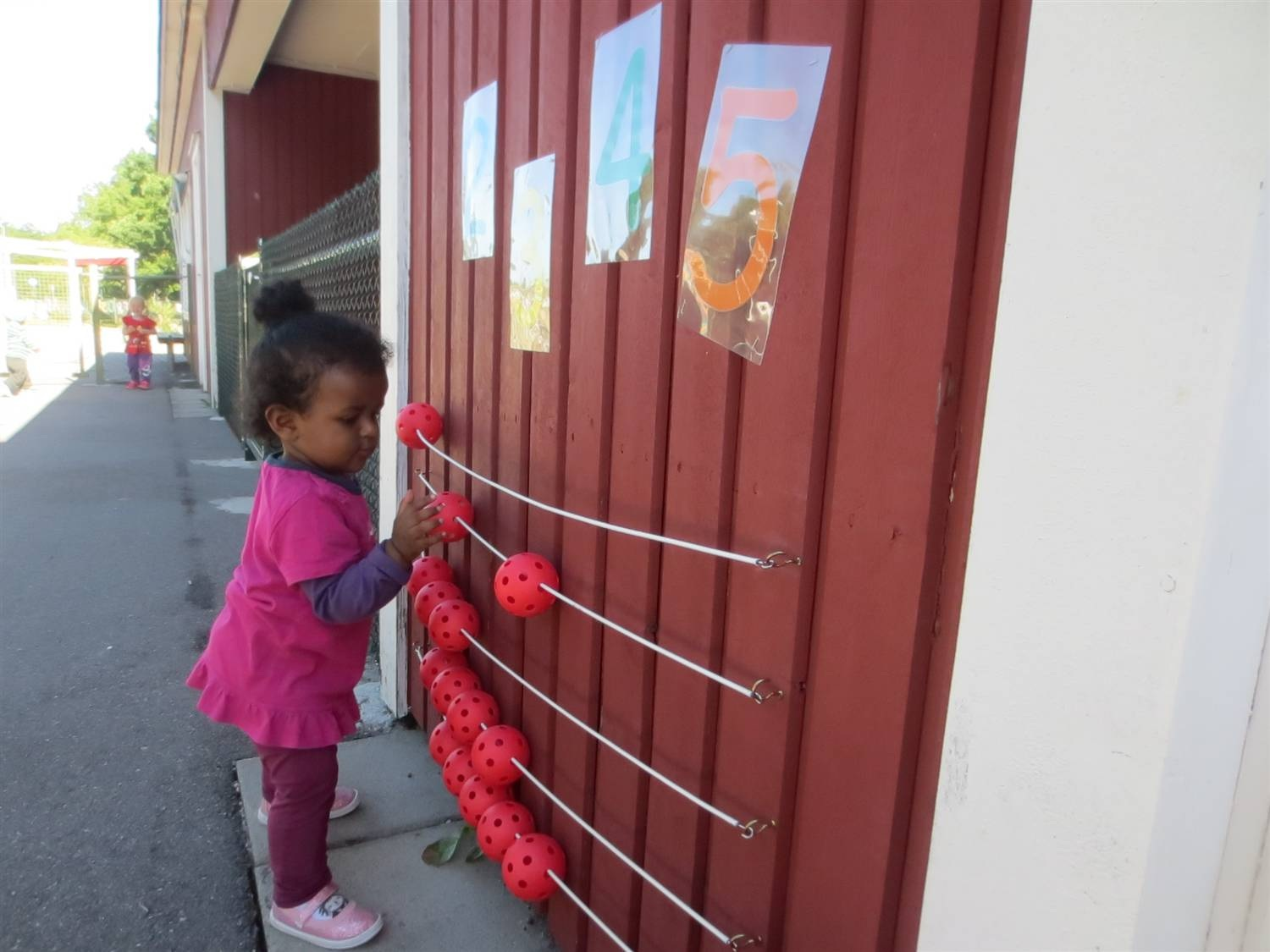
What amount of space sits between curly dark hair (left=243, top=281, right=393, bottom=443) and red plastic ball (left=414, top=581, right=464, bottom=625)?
0.60 meters

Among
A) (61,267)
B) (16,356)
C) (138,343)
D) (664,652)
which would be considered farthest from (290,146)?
(61,267)

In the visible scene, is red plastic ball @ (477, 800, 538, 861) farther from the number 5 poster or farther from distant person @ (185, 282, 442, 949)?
the number 5 poster

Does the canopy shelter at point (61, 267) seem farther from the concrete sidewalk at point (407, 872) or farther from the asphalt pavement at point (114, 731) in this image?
the concrete sidewalk at point (407, 872)

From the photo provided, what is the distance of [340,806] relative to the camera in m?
2.70

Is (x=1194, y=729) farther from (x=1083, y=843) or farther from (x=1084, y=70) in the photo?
(x=1084, y=70)

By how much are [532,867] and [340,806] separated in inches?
36.2

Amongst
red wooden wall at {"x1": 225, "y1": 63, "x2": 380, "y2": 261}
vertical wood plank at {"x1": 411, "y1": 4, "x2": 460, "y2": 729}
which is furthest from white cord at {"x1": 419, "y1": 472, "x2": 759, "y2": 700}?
red wooden wall at {"x1": 225, "y1": 63, "x2": 380, "y2": 261}

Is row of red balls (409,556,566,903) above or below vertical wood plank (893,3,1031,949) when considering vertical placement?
below

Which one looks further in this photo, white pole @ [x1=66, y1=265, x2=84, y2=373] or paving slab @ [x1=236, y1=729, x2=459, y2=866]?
white pole @ [x1=66, y1=265, x2=84, y2=373]

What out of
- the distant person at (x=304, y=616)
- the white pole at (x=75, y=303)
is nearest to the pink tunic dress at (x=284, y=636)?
the distant person at (x=304, y=616)

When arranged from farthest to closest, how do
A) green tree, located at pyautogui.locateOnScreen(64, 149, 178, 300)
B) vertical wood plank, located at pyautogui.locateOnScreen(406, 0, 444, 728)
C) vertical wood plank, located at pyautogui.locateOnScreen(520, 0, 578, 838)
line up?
green tree, located at pyautogui.locateOnScreen(64, 149, 178, 300)
vertical wood plank, located at pyautogui.locateOnScreen(406, 0, 444, 728)
vertical wood plank, located at pyautogui.locateOnScreen(520, 0, 578, 838)

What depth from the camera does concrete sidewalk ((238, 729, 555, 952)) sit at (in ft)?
7.30

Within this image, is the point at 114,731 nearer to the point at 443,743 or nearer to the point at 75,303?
the point at 443,743

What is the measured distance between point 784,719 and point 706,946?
21.0 inches
